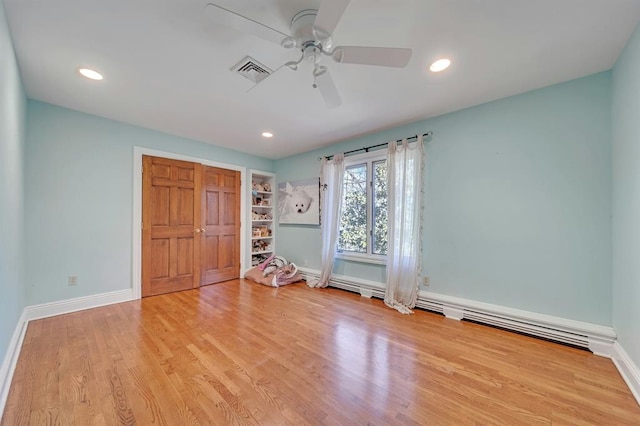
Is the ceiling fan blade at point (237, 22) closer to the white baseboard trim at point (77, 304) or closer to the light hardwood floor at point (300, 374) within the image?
the light hardwood floor at point (300, 374)

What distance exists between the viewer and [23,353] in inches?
79.0

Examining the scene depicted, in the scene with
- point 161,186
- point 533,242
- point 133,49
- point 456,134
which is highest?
point 133,49

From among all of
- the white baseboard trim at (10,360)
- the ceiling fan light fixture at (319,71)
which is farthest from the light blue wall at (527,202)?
the white baseboard trim at (10,360)

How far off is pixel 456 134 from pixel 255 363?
315 cm

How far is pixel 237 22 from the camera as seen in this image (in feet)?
4.23

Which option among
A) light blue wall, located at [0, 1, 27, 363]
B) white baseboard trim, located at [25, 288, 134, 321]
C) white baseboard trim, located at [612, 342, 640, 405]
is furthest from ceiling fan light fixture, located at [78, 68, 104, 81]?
white baseboard trim, located at [612, 342, 640, 405]

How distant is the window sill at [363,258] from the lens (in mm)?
3521

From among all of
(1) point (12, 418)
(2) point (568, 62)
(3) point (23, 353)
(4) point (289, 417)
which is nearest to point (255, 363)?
(4) point (289, 417)

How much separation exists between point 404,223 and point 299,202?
2.15 m

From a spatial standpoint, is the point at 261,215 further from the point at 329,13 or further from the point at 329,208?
the point at 329,13

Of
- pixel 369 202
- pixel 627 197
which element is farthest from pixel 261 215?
pixel 627 197

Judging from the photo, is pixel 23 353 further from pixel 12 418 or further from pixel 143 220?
pixel 143 220

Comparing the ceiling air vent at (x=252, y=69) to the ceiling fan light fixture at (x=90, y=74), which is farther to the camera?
the ceiling fan light fixture at (x=90, y=74)

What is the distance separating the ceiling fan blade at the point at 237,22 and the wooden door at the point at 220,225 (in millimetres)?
3125
